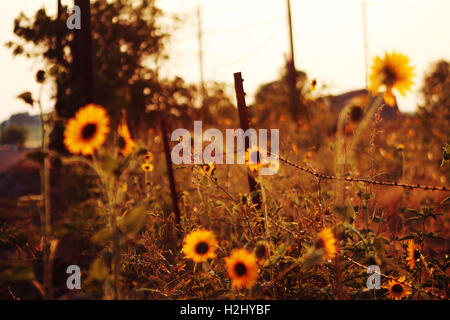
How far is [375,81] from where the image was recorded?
156cm

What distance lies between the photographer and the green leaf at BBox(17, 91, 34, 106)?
169cm

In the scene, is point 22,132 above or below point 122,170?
above

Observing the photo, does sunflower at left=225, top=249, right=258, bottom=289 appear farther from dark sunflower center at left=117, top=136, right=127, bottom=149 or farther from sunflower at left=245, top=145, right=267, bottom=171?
dark sunflower center at left=117, top=136, right=127, bottom=149

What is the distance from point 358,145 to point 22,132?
106ft

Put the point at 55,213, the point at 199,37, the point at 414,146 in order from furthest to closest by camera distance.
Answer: the point at 199,37 → the point at 414,146 → the point at 55,213

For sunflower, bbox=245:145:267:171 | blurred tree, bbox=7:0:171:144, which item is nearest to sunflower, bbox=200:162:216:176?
sunflower, bbox=245:145:267:171

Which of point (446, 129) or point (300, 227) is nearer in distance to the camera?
point (300, 227)

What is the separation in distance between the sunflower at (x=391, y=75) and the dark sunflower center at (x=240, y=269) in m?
0.84

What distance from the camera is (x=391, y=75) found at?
155 cm

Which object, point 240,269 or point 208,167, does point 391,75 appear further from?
point 208,167

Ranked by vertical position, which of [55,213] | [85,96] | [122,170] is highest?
[85,96]

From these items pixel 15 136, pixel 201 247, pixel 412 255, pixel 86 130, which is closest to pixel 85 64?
pixel 86 130
